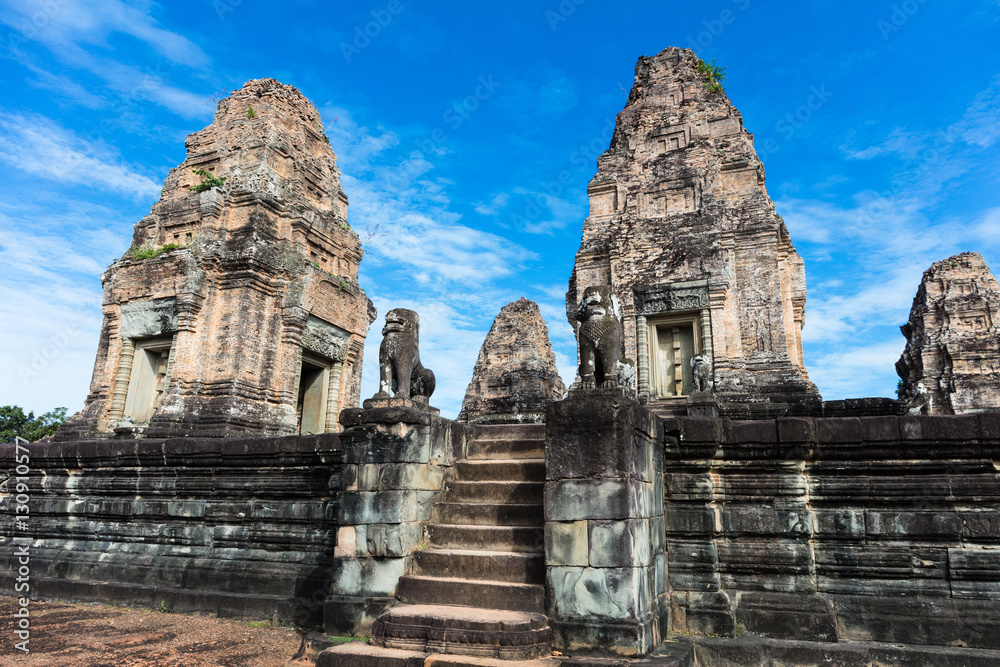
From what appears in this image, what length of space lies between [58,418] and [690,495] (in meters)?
36.8

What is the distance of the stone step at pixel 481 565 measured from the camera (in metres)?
5.36

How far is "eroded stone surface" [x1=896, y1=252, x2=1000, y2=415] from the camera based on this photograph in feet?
90.6

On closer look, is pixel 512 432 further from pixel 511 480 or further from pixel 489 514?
pixel 489 514

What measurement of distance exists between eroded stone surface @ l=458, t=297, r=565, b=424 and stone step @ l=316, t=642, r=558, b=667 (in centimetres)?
1839

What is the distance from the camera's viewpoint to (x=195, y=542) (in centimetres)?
807

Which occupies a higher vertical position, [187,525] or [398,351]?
[398,351]

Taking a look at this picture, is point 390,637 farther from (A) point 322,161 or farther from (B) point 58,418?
(B) point 58,418

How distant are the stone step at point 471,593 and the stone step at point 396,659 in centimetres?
52

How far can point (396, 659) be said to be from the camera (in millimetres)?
4730

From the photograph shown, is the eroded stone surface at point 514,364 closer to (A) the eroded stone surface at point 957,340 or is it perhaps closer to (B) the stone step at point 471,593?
(A) the eroded stone surface at point 957,340

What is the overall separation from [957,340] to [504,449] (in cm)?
3006

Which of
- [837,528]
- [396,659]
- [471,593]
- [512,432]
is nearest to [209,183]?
[512,432]

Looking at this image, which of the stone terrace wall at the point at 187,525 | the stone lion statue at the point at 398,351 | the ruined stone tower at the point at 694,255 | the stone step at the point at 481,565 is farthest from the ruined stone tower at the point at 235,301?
the stone step at the point at 481,565

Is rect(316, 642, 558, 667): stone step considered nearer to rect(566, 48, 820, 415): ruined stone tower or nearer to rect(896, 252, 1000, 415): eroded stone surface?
rect(566, 48, 820, 415): ruined stone tower
